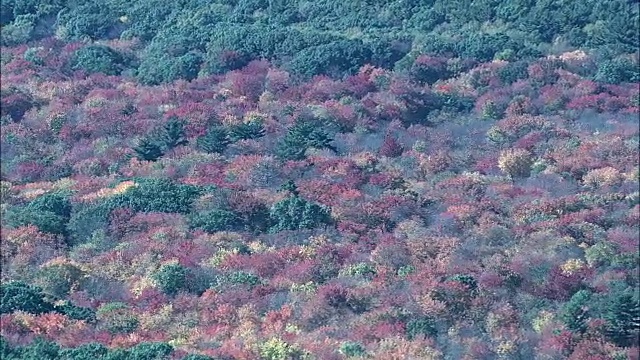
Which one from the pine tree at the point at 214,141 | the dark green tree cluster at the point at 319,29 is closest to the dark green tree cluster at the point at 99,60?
the dark green tree cluster at the point at 319,29

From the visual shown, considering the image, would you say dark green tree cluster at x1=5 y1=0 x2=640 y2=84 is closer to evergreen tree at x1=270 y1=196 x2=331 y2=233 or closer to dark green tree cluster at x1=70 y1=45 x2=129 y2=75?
dark green tree cluster at x1=70 y1=45 x2=129 y2=75

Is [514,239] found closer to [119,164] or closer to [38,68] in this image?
[119,164]

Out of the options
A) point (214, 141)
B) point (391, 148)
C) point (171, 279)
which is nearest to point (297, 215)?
point (171, 279)

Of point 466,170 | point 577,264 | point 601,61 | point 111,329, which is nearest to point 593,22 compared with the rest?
point 601,61

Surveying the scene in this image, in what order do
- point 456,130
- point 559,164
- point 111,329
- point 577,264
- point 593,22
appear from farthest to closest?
point 593,22 → point 456,130 → point 559,164 → point 577,264 → point 111,329

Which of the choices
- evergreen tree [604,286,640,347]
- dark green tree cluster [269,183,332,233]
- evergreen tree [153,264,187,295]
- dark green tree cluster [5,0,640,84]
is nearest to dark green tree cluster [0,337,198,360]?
evergreen tree [153,264,187,295]

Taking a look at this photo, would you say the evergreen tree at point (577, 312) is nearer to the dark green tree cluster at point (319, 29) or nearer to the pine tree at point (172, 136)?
the pine tree at point (172, 136)
